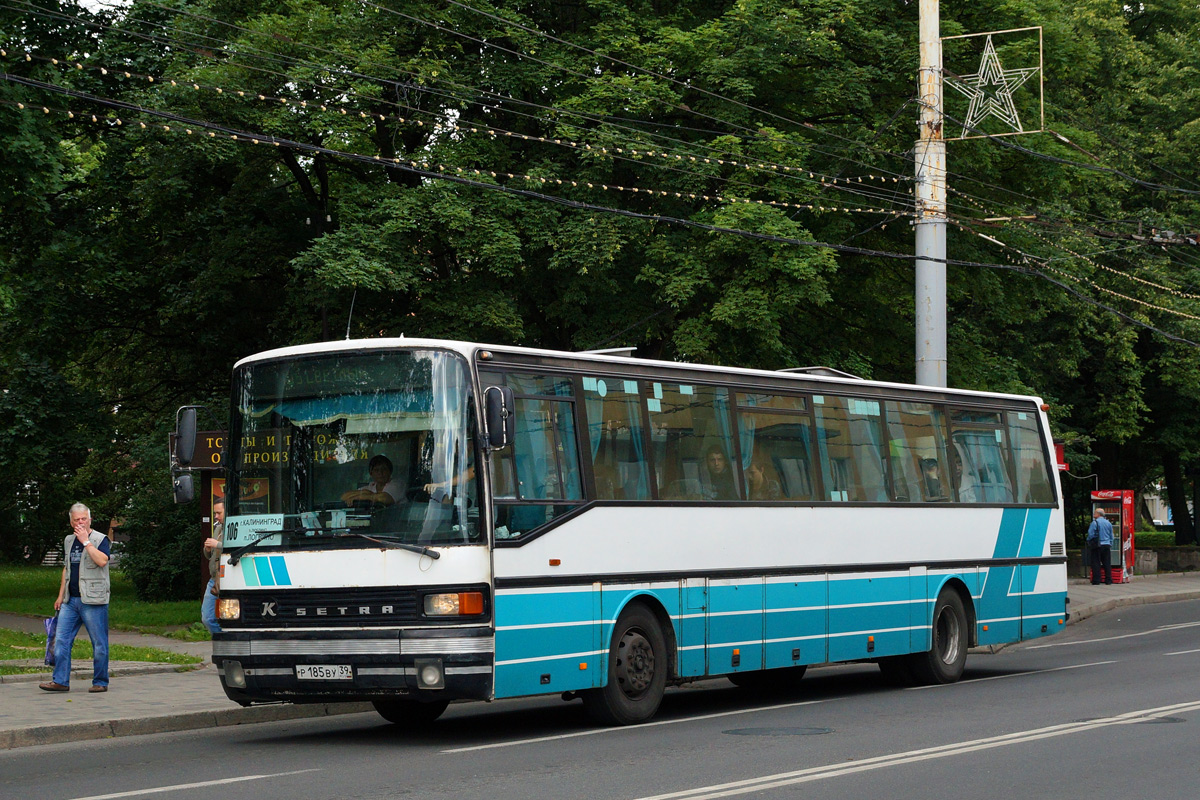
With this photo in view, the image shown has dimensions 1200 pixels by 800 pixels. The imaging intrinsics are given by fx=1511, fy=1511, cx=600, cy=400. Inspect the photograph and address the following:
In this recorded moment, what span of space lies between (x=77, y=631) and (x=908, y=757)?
8866 millimetres

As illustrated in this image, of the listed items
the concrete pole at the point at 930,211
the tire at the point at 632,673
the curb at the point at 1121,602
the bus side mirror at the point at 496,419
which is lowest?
the curb at the point at 1121,602

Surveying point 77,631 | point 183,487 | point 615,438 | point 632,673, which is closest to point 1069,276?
point 615,438

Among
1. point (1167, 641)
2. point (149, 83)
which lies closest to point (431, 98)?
point (149, 83)

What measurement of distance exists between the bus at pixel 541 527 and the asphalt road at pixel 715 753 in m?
0.53

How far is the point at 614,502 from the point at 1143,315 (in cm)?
2778

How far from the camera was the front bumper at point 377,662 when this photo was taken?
1132 centimetres

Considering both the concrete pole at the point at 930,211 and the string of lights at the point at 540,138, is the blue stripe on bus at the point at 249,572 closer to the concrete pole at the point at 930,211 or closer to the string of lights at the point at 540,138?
the string of lights at the point at 540,138

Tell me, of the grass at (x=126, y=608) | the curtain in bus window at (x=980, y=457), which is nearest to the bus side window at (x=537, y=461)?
the curtain in bus window at (x=980, y=457)

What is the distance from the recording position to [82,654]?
18984 millimetres

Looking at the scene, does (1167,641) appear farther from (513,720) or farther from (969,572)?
(513,720)

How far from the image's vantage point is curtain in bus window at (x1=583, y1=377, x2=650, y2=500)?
42.5ft

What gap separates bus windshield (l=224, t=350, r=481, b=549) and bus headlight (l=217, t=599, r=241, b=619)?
0.47 meters

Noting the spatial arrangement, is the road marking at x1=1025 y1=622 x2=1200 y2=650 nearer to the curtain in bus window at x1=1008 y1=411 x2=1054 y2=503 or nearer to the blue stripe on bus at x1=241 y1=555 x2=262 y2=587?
the curtain in bus window at x1=1008 y1=411 x2=1054 y2=503

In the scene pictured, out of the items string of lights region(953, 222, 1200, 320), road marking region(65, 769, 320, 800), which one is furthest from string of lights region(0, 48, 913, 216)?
road marking region(65, 769, 320, 800)
